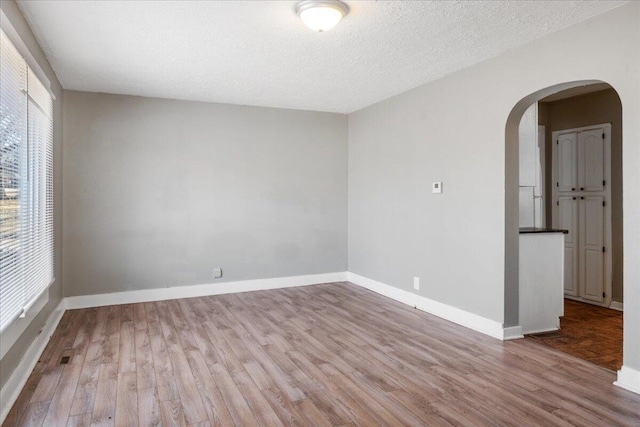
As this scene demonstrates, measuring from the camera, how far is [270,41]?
3395 millimetres

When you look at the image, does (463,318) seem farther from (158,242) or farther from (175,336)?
(158,242)

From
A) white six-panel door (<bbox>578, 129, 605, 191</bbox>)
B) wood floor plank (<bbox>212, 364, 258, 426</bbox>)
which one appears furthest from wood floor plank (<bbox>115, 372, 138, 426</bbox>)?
white six-panel door (<bbox>578, 129, 605, 191</bbox>)

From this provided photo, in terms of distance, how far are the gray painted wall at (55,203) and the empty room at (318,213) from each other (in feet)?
0.15

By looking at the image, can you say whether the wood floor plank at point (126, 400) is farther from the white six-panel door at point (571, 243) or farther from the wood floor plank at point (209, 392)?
the white six-panel door at point (571, 243)

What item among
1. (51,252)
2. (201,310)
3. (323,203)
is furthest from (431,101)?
(51,252)

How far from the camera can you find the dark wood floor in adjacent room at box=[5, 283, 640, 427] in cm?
243

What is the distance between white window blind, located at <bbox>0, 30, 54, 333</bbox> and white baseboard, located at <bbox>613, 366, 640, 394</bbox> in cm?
377

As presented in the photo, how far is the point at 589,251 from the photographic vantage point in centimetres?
537

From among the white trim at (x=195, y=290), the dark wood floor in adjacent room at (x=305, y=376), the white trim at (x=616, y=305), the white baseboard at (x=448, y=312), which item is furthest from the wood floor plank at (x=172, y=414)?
the white trim at (x=616, y=305)

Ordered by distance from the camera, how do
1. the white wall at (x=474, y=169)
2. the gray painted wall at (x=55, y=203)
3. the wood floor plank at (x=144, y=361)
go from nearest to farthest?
the gray painted wall at (x=55, y=203) < the white wall at (x=474, y=169) < the wood floor plank at (x=144, y=361)

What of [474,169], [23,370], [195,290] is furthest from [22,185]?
[474,169]

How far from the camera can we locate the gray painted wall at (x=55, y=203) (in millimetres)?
2611

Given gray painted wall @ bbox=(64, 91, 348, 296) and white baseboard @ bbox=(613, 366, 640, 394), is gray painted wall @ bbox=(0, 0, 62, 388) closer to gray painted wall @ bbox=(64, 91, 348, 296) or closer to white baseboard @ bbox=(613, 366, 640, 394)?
gray painted wall @ bbox=(64, 91, 348, 296)

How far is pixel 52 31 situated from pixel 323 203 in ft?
12.6
